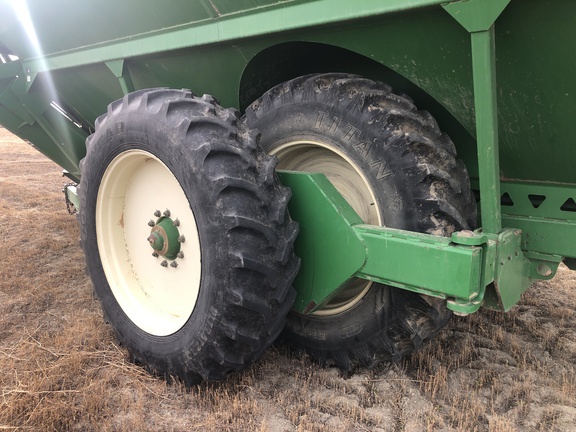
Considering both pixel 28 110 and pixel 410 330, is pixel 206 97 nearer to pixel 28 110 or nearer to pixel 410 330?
pixel 410 330

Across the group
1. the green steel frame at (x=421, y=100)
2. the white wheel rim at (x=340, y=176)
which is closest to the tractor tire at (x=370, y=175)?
the white wheel rim at (x=340, y=176)

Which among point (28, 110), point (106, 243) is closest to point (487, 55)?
point (106, 243)

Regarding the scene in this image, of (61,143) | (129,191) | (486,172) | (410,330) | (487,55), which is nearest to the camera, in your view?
(487,55)

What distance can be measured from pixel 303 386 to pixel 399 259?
0.82 m

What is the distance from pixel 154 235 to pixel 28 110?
2666mm

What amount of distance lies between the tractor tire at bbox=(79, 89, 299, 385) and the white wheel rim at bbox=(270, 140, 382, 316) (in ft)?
1.20

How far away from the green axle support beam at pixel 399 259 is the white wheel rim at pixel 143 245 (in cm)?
54

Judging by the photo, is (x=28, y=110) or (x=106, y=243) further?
(x=28, y=110)

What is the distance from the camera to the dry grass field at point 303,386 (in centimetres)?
200

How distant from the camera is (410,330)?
215 cm

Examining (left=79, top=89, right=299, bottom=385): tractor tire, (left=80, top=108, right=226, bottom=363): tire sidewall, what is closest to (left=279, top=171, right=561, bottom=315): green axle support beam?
(left=79, top=89, right=299, bottom=385): tractor tire

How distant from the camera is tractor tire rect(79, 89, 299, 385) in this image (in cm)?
193

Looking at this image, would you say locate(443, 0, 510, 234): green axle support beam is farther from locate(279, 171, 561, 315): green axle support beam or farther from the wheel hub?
the wheel hub

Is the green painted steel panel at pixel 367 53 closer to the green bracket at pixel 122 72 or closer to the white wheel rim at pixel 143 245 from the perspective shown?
the green bracket at pixel 122 72
